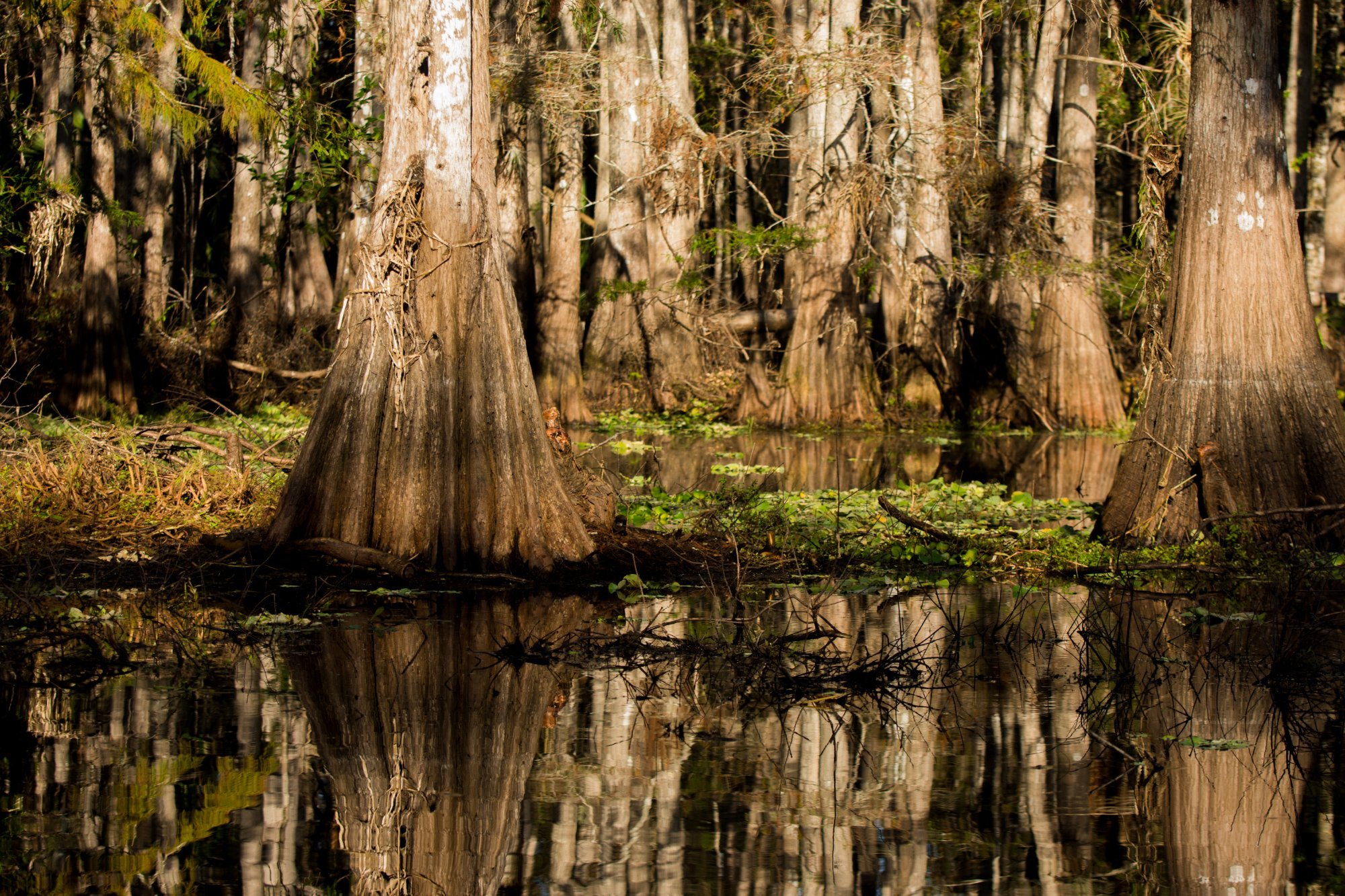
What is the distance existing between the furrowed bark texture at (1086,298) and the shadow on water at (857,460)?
40.6 inches

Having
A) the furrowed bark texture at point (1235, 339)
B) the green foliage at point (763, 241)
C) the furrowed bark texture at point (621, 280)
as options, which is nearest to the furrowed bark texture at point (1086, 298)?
the green foliage at point (763, 241)

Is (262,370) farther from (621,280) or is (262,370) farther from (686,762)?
(686,762)

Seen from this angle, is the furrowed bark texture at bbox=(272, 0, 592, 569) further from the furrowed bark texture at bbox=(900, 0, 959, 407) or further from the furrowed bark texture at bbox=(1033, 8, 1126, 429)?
the furrowed bark texture at bbox=(1033, 8, 1126, 429)

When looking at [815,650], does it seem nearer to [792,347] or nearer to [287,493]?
[287,493]

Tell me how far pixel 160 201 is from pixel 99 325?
5.82 m

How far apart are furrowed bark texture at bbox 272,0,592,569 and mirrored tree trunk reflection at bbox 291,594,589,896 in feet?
3.25

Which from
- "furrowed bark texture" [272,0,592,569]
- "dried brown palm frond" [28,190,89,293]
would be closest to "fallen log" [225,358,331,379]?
"dried brown palm frond" [28,190,89,293]

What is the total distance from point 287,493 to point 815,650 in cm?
392

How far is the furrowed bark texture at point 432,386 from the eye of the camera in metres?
9.70

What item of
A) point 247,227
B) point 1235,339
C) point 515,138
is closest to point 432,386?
point 1235,339

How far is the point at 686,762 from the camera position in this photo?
5727 mm

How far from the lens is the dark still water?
181 inches

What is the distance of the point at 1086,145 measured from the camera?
24641mm

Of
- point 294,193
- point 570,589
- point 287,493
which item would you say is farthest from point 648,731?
point 294,193
